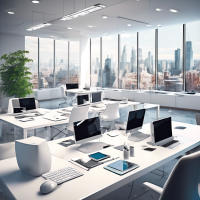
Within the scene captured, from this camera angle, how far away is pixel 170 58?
1067 centimetres

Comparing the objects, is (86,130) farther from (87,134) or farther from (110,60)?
(110,60)

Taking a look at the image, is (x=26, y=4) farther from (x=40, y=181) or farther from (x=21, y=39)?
(x=40, y=181)

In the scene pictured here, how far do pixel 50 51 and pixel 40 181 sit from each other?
36.6ft

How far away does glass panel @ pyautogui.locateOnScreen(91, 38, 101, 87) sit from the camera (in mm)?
13875

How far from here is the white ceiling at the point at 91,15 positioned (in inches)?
263

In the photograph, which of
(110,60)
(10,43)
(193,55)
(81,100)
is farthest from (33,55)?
(193,55)

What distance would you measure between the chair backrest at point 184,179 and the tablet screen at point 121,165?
0.68 metres

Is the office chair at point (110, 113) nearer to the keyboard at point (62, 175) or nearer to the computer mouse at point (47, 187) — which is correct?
the keyboard at point (62, 175)

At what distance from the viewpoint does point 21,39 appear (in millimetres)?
10031

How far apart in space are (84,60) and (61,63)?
51.5 inches

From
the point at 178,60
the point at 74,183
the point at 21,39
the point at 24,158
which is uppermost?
the point at 21,39

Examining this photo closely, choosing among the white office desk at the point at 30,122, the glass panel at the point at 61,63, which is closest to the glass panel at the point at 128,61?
the glass panel at the point at 61,63

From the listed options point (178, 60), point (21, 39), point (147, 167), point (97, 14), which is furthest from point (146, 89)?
point (147, 167)

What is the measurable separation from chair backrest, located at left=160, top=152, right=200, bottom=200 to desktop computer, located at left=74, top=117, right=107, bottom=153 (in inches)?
55.3
